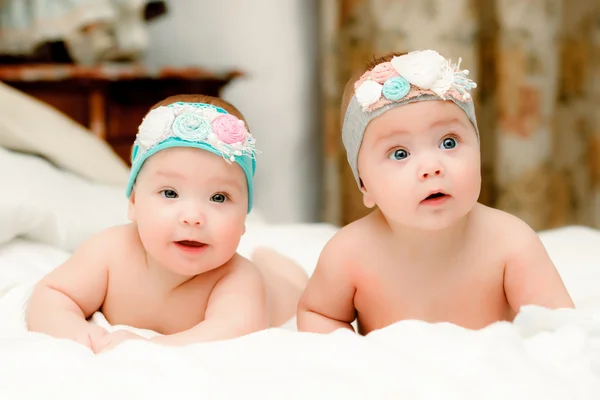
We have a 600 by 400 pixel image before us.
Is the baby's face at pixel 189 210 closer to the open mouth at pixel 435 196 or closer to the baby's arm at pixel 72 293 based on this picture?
the baby's arm at pixel 72 293

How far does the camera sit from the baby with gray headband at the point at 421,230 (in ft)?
2.97

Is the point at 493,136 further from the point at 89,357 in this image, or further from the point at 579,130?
the point at 89,357

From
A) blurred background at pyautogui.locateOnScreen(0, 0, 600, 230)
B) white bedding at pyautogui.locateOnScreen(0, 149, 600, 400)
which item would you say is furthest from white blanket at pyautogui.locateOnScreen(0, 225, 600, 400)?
blurred background at pyautogui.locateOnScreen(0, 0, 600, 230)

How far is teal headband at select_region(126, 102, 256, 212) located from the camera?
3.19 ft

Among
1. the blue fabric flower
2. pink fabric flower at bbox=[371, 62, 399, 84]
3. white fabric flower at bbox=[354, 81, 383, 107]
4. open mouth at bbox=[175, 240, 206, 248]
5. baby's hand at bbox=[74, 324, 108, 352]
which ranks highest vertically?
pink fabric flower at bbox=[371, 62, 399, 84]

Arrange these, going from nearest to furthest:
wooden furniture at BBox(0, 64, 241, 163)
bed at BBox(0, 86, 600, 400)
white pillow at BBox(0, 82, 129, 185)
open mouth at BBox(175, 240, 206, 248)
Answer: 1. bed at BBox(0, 86, 600, 400)
2. open mouth at BBox(175, 240, 206, 248)
3. white pillow at BBox(0, 82, 129, 185)
4. wooden furniture at BBox(0, 64, 241, 163)

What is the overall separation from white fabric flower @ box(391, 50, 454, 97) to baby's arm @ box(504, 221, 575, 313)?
0.80 feet

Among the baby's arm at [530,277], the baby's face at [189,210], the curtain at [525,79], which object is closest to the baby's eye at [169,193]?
the baby's face at [189,210]

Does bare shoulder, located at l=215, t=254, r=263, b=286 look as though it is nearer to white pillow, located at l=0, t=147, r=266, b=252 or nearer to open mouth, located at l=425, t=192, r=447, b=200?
open mouth, located at l=425, t=192, r=447, b=200

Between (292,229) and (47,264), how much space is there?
62cm

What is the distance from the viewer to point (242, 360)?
717mm

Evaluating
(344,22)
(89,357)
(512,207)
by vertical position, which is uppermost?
(344,22)

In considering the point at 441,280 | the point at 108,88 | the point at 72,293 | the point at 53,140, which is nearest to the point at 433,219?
the point at 441,280

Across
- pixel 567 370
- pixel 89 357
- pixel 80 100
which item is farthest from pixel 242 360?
pixel 80 100
